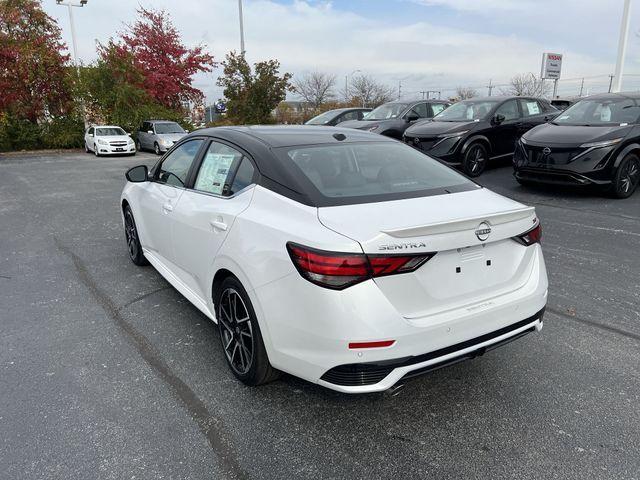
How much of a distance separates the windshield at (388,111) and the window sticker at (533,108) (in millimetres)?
3415

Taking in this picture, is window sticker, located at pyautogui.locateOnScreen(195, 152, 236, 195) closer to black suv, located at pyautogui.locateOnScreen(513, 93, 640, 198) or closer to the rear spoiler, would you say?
the rear spoiler

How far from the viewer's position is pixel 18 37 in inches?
1005

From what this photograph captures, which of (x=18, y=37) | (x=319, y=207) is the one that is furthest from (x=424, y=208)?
(x=18, y=37)

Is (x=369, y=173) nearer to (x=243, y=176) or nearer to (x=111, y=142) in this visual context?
(x=243, y=176)

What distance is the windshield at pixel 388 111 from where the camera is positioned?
1366 cm

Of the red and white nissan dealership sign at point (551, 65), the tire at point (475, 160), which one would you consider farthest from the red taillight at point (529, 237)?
the red and white nissan dealership sign at point (551, 65)

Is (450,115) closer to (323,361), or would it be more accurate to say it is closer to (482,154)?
(482,154)

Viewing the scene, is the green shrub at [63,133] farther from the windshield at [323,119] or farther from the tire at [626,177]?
the tire at [626,177]

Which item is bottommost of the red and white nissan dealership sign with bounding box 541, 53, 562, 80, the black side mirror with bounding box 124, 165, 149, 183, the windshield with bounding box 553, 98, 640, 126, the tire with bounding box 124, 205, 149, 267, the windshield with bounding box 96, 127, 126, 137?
the tire with bounding box 124, 205, 149, 267

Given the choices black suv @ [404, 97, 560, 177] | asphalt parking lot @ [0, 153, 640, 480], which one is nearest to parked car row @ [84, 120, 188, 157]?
black suv @ [404, 97, 560, 177]

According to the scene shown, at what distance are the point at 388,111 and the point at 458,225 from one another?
1209cm

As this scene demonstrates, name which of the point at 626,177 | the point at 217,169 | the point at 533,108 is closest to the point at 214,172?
the point at 217,169

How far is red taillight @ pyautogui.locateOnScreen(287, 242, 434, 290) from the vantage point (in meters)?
2.21

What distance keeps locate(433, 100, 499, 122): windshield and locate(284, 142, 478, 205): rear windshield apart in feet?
25.7
